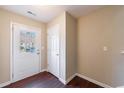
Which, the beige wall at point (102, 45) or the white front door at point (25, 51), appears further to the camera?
the white front door at point (25, 51)

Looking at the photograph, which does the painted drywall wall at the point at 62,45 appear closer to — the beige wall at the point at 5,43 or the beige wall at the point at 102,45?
the beige wall at the point at 102,45

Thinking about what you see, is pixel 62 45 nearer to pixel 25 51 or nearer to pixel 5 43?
pixel 25 51

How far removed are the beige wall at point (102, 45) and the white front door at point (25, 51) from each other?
1574 millimetres

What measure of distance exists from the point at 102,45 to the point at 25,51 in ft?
7.66

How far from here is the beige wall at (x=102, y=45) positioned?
74.0 inches

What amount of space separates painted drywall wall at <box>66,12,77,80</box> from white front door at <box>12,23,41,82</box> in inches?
50.6

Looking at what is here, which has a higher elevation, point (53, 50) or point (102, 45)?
point (102, 45)

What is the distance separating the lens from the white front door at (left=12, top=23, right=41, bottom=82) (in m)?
2.47

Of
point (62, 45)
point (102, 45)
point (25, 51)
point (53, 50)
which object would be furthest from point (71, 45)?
point (25, 51)

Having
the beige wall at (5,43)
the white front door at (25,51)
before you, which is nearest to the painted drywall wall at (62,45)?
the white front door at (25,51)

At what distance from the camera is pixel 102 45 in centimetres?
221

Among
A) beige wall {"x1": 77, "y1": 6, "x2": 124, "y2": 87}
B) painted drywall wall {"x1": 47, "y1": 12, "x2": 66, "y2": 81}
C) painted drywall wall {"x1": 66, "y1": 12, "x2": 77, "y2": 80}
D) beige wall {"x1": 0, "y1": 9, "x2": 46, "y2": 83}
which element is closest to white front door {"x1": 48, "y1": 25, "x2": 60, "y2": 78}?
painted drywall wall {"x1": 47, "y1": 12, "x2": 66, "y2": 81}
